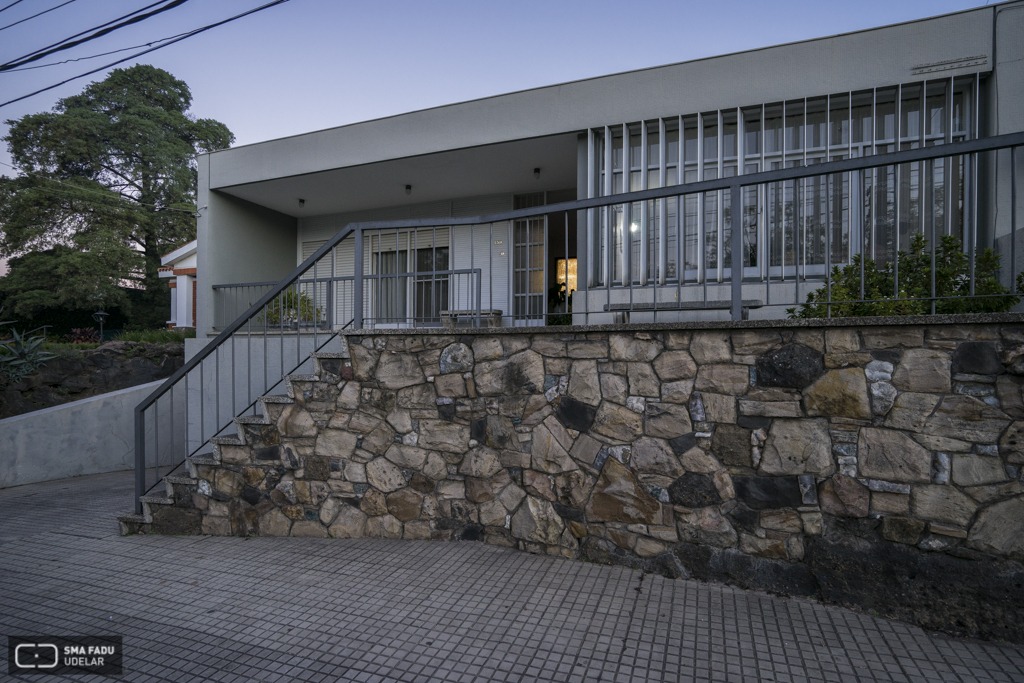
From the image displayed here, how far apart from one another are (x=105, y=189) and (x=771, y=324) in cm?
2660

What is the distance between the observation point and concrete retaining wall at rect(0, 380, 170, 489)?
25.2 feet

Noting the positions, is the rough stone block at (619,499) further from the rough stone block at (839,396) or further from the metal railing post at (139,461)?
the metal railing post at (139,461)

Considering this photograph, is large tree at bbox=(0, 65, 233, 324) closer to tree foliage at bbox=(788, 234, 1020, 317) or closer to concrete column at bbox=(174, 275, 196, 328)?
concrete column at bbox=(174, 275, 196, 328)

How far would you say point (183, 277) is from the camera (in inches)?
768

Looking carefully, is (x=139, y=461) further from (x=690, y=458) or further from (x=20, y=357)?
(x=20, y=357)

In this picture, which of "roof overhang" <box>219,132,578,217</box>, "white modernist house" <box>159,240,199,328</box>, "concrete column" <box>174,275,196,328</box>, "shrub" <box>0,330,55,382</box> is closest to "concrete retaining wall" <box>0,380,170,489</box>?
"shrub" <box>0,330,55,382</box>

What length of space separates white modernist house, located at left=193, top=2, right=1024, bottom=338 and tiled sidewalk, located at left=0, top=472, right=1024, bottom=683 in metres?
1.88

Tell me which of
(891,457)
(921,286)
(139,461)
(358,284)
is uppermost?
(358,284)

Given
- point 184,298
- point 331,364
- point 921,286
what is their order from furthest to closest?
point 184,298 → point 331,364 → point 921,286

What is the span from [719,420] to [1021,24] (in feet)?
19.3

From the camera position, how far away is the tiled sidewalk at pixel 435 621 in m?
2.65

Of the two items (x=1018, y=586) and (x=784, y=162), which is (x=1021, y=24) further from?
(x=1018, y=586)

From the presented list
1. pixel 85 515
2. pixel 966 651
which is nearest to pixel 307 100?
pixel 85 515

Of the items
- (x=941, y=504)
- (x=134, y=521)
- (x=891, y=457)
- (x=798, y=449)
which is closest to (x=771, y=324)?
(x=798, y=449)
